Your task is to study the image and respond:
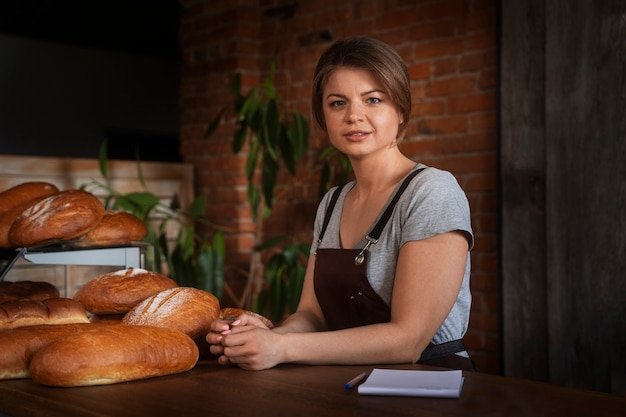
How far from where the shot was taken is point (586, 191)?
313 centimetres

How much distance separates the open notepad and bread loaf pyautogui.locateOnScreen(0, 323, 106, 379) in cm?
59

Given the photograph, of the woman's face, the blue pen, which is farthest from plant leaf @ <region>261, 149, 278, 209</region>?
the blue pen

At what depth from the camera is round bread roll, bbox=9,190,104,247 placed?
2119 millimetres

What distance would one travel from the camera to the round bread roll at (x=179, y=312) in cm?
171

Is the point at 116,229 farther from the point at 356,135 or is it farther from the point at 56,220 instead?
the point at 356,135

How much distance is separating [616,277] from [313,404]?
2.10m

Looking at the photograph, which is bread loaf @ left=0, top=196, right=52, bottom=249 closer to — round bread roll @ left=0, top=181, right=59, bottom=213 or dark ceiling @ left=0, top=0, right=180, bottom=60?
round bread roll @ left=0, top=181, right=59, bottom=213

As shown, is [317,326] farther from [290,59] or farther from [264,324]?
[290,59]

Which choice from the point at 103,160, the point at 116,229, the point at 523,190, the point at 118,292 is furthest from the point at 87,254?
the point at 103,160

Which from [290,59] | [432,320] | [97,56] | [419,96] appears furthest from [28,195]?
[97,56]

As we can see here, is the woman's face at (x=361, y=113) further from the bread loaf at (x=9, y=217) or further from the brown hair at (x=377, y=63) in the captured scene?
the bread loaf at (x=9, y=217)

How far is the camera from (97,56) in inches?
315

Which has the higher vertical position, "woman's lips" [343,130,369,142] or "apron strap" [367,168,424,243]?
"woman's lips" [343,130,369,142]

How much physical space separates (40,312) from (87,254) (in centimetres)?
50
